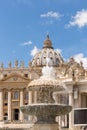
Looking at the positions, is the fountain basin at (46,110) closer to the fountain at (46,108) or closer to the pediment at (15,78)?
the fountain at (46,108)

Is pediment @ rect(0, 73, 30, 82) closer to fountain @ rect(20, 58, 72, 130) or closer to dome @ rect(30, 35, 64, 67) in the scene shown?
dome @ rect(30, 35, 64, 67)

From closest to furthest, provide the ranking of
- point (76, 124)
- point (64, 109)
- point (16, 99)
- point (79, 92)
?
point (64, 109) → point (76, 124) → point (79, 92) → point (16, 99)

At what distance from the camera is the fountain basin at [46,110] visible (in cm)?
2380

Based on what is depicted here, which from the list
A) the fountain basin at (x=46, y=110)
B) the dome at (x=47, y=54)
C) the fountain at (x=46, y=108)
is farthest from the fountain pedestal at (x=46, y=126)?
the dome at (x=47, y=54)

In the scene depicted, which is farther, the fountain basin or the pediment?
the pediment

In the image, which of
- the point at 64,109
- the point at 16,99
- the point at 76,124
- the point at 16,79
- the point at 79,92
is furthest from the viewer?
the point at 16,99

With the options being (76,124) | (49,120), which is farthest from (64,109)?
(76,124)

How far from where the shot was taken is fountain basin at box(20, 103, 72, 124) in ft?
78.1

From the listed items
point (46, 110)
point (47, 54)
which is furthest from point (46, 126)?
point (47, 54)

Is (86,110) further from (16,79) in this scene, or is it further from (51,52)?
(51,52)

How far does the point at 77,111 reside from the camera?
36.2 metres

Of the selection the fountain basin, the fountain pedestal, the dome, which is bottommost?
the fountain pedestal

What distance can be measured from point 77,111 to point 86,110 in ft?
4.83

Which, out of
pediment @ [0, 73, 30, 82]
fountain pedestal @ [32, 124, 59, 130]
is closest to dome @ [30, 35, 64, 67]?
pediment @ [0, 73, 30, 82]
